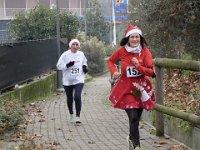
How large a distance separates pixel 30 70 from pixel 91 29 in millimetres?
32083

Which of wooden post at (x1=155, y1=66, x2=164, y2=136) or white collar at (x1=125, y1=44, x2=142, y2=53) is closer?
white collar at (x1=125, y1=44, x2=142, y2=53)

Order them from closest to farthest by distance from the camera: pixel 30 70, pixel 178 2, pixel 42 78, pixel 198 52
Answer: pixel 178 2, pixel 198 52, pixel 30 70, pixel 42 78

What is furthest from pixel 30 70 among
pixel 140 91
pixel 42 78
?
pixel 140 91

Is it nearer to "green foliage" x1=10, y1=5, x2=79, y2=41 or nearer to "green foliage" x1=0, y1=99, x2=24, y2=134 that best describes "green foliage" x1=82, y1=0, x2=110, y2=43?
"green foliage" x1=10, y1=5, x2=79, y2=41

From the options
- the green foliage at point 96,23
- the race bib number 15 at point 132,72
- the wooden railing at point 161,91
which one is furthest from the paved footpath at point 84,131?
the green foliage at point 96,23

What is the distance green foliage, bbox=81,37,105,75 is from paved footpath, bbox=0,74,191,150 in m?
17.6

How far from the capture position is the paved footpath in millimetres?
7430

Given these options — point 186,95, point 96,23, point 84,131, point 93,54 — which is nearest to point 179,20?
point 186,95

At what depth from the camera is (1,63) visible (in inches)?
457

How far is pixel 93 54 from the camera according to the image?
98.5ft

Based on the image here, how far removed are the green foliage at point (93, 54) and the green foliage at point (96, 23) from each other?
15476 mm

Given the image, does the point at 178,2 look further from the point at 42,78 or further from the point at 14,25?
the point at 14,25

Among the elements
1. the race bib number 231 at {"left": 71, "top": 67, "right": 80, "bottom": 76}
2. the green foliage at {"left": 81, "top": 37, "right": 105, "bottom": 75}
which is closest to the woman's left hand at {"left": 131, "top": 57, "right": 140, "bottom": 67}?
the race bib number 231 at {"left": 71, "top": 67, "right": 80, "bottom": 76}

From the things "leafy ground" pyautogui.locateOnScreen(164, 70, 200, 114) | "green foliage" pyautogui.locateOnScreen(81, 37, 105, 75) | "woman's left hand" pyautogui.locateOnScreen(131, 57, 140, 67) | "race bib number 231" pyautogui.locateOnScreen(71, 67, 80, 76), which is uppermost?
"woman's left hand" pyautogui.locateOnScreen(131, 57, 140, 67)
